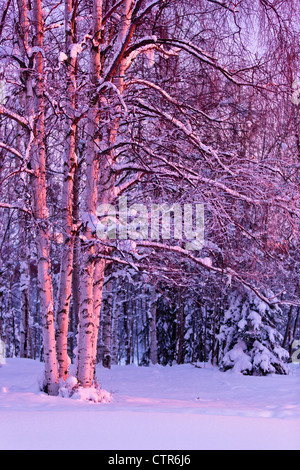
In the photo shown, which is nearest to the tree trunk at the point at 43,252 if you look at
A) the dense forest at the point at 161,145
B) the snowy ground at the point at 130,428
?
the dense forest at the point at 161,145

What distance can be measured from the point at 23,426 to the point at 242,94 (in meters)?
6.26

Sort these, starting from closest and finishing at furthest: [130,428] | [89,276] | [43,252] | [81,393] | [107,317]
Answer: [130,428]
[81,393]
[89,276]
[43,252]
[107,317]

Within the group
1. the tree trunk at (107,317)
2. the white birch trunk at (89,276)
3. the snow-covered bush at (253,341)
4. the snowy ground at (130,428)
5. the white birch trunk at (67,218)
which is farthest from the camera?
the snow-covered bush at (253,341)

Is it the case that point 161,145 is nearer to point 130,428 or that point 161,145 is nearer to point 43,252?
point 43,252

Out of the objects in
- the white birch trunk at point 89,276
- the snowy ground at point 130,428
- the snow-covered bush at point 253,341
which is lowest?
→ the snow-covered bush at point 253,341

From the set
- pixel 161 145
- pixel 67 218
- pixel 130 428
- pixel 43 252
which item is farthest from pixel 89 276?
pixel 130 428

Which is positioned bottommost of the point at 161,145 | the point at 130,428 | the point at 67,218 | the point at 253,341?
the point at 253,341

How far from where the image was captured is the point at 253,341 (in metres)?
18.5

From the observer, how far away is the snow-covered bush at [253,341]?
17844 millimetres

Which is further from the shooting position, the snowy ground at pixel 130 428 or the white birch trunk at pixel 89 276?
the white birch trunk at pixel 89 276

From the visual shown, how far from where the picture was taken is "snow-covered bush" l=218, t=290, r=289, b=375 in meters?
17.8

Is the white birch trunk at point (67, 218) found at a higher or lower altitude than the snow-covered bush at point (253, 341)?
higher

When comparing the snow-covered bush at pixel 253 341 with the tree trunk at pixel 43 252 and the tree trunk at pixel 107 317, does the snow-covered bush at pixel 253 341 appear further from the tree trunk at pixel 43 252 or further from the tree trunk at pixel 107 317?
the tree trunk at pixel 43 252
